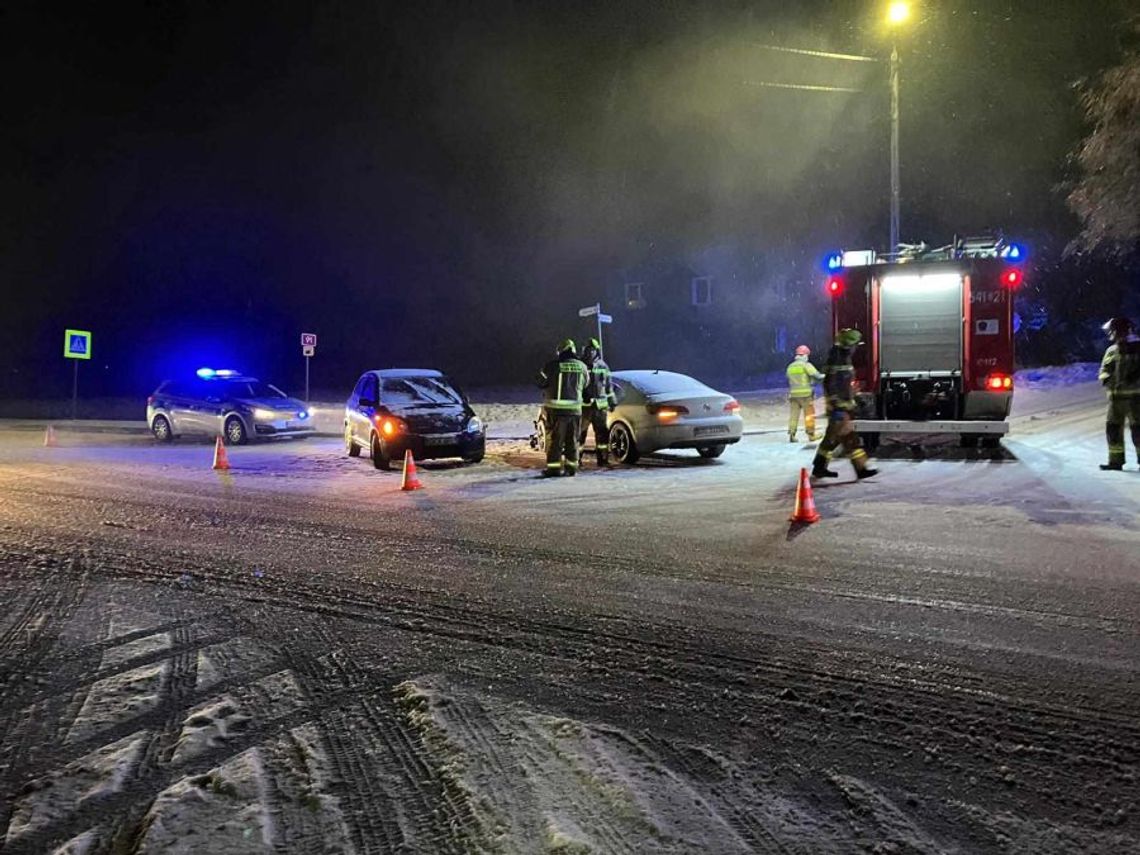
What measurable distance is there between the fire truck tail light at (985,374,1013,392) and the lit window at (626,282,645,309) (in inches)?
1249

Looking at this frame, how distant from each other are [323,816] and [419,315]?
5448 centimetres

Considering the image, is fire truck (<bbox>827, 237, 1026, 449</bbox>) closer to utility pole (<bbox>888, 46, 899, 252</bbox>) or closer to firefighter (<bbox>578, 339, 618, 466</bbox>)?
firefighter (<bbox>578, 339, 618, 466</bbox>)

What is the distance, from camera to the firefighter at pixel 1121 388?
35.8 feet

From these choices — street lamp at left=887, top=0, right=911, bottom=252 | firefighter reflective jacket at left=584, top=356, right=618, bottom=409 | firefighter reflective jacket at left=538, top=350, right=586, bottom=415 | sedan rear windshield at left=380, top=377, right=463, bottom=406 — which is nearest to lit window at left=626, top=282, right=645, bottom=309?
street lamp at left=887, top=0, right=911, bottom=252

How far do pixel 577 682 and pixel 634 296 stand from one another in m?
41.9

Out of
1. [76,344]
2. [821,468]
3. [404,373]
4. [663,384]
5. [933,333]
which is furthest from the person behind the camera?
[76,344]

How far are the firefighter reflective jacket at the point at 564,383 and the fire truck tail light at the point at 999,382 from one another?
241 inches

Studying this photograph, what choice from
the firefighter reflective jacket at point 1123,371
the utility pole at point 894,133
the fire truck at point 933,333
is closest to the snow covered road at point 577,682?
the firefighter reflective jacket at point 1123,371

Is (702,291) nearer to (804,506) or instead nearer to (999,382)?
(999,382)

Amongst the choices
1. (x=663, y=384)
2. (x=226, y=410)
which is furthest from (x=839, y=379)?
(x=226, y=410)

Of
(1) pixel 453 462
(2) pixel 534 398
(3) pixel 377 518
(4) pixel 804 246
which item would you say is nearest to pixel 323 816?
(3) pixel 377 518

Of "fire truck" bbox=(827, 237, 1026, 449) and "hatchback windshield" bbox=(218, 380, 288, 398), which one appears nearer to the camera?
"fire truck" bbox=(827, 237, 1026, 449)

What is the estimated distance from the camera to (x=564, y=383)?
11.6 metres

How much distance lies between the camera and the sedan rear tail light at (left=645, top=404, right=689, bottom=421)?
1243 centimetres
